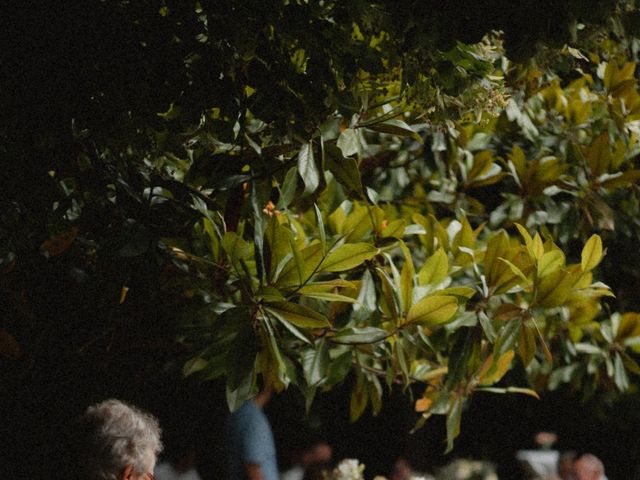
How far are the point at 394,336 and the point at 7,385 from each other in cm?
139

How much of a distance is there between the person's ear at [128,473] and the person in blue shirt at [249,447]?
1233 millimetres

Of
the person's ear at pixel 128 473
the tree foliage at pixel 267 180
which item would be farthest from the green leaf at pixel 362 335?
the person's ear at pixel 128 473

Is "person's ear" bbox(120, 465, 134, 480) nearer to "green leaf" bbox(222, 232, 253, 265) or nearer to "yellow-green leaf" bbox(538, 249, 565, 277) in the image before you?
"green leaf" bbox(222, 232, 253, 265)

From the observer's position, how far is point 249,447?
3.38 meters

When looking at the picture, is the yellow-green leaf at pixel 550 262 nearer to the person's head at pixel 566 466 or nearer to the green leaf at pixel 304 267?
the green leaf at pixel 304 267

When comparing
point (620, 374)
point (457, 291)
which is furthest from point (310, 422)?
point (457, 291)

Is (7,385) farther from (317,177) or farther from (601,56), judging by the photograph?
(601,56)

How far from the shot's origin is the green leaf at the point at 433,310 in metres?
2.34

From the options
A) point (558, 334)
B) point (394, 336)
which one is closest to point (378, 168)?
point (558, 334)

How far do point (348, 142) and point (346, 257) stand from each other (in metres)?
0.34

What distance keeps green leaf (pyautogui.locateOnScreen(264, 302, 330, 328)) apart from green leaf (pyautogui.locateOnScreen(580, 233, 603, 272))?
0.97 metres

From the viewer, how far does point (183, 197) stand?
2.28 metres

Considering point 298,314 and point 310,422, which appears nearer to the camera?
point 298,314

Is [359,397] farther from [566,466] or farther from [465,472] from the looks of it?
[566,466]
